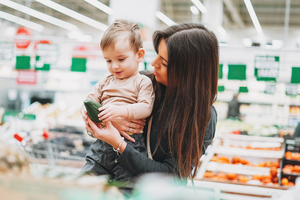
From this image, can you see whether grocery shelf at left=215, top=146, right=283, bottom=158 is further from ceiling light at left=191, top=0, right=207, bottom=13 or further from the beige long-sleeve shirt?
ceiling light at left=191, top=0, right=207, bottom=13

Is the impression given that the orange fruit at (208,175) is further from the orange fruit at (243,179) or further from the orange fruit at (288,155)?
the orange fruit at (288,155)

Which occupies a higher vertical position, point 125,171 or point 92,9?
point 92,9

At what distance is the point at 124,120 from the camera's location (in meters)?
1.46

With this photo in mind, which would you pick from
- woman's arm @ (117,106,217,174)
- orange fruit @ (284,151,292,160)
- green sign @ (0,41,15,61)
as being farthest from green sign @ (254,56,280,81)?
green sign @ (0,41,15,61)

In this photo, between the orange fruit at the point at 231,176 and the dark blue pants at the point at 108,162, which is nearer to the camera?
the dark blue pants at the point at 108,162

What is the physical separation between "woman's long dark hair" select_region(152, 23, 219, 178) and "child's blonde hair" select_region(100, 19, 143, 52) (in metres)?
0.20

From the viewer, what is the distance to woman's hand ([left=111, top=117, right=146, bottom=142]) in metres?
1.44

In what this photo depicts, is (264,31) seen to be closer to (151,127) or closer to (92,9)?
(92,9)

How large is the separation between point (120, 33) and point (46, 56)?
5150 millimetres

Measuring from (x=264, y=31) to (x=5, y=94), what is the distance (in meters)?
12.2

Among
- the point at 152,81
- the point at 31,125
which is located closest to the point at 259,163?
the point at 152,81

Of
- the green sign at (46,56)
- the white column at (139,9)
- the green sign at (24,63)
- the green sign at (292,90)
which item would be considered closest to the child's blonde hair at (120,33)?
the white column at (139,9)

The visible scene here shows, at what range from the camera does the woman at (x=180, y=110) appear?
1331 mm

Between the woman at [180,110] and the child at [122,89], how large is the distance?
7cm
